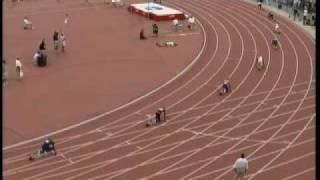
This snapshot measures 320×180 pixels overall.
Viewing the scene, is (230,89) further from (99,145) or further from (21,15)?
(21,15)

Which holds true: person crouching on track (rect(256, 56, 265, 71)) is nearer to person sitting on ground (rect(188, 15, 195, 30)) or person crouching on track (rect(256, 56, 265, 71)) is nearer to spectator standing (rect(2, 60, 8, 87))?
person sitting on ground (rect(188, 15, 195, 30))

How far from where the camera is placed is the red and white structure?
3991 cm

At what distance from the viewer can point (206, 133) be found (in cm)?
2080

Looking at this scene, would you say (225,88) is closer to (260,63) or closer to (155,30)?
(260,63)

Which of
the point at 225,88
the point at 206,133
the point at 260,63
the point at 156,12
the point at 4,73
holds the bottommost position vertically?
the point at 206,133

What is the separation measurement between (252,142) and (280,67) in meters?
9.99

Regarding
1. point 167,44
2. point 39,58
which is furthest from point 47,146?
point 167,44

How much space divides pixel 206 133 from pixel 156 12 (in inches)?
810

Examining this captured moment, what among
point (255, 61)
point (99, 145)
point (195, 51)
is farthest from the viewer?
point (195, 51)

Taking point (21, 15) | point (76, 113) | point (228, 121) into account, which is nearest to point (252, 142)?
point (228, 121)

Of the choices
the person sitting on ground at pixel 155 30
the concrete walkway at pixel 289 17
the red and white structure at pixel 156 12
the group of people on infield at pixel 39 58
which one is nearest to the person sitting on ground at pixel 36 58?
the group of people on infield at pixel 39 58

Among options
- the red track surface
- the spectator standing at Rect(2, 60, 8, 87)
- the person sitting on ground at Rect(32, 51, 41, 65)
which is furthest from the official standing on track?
the person sitting on ground at Rect(32, 51, 41, 65)

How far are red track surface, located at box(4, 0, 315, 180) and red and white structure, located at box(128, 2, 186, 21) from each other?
9114 mm

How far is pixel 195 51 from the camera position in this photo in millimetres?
32188
